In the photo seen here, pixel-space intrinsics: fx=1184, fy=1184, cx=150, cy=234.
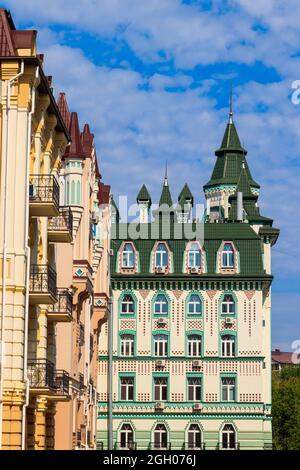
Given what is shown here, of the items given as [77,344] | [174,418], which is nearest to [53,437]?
[77,344]

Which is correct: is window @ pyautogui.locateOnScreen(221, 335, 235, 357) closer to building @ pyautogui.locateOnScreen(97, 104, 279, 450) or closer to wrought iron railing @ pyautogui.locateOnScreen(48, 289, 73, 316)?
building @ pyautogui.locateOnScreen(97, 104, 279, 450)

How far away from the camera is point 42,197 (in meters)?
36.1

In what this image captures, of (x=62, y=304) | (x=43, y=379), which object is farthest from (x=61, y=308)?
(x=43, y=379)

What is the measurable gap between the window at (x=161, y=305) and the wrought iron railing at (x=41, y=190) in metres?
42.0

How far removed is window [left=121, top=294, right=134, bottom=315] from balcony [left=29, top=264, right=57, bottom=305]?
41.9m

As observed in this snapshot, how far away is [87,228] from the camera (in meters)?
54.0

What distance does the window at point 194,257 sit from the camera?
7962 cm

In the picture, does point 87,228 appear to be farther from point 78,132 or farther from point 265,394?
point 265,394

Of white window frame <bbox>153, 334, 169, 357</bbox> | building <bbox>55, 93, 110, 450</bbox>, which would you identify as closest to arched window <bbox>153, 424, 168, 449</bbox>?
white window frame <bbox>153, 334, 169, 357</bbox>

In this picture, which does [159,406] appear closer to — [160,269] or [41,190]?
[160,269]

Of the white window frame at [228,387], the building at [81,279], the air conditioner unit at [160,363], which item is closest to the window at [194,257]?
the air conditioner unit at [160,363]

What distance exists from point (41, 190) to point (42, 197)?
34 centimetres

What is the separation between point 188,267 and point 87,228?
26.1 meters
